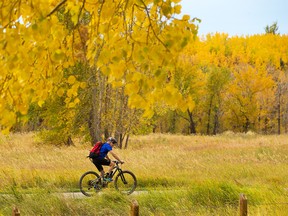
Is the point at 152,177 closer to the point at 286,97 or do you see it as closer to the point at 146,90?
the point at 146,90

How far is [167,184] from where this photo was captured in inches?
506

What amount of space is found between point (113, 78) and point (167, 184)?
9.94 m

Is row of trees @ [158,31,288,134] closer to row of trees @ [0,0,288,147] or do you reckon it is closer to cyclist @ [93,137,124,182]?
row of trees @ [0,0,288,147]

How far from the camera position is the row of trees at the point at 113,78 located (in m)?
3.09

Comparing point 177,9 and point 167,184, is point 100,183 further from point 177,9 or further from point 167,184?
point 177,9

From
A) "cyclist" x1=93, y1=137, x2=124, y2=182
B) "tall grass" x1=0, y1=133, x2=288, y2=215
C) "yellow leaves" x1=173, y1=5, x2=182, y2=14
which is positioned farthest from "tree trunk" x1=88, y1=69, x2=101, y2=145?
"yellow leaves" x1=173, y1=5, x2=182, y2=14

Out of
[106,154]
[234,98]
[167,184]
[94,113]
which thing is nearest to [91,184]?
[106,154]

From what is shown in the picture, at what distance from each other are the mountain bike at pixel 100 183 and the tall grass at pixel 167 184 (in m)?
0.52

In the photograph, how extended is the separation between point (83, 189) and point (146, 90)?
356 inches

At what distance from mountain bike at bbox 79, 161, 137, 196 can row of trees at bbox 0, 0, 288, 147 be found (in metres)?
2.27

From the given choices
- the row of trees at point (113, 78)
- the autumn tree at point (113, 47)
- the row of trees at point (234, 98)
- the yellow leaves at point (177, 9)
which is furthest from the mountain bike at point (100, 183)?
the row of trees at point (234, 98)

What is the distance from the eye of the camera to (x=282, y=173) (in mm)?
14523

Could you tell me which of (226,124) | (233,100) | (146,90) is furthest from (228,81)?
(146,90)

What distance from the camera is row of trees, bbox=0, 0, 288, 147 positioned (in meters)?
3.09
